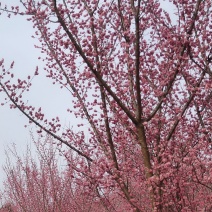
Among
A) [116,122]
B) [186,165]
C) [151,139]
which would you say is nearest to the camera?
[186,165]

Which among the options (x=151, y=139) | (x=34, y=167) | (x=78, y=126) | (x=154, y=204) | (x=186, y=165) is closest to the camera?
(x=154, y=204)

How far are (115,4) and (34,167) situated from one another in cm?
801

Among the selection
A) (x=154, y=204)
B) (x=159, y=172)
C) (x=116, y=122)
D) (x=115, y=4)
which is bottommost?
(x=154, y=204)

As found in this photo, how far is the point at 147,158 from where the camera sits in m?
3.75

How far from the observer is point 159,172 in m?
3.83

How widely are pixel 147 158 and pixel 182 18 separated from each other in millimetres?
2162

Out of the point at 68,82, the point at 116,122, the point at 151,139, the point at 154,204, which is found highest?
the point at 68,82

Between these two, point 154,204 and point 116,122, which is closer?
point 154,204

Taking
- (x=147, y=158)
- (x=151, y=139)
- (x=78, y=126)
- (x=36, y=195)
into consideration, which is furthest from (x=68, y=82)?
(x=36, y=195)

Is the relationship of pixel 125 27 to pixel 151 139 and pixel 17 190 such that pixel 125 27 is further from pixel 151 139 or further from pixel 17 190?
pixel 17 190

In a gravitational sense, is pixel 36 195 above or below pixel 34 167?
below

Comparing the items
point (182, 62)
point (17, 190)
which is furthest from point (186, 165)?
point (17, 190)

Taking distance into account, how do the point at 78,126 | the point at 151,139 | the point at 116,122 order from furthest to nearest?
the point at 78,126, the point at 116,122, the point at 151,139

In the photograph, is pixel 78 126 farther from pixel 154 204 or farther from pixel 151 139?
pixel 154 204
